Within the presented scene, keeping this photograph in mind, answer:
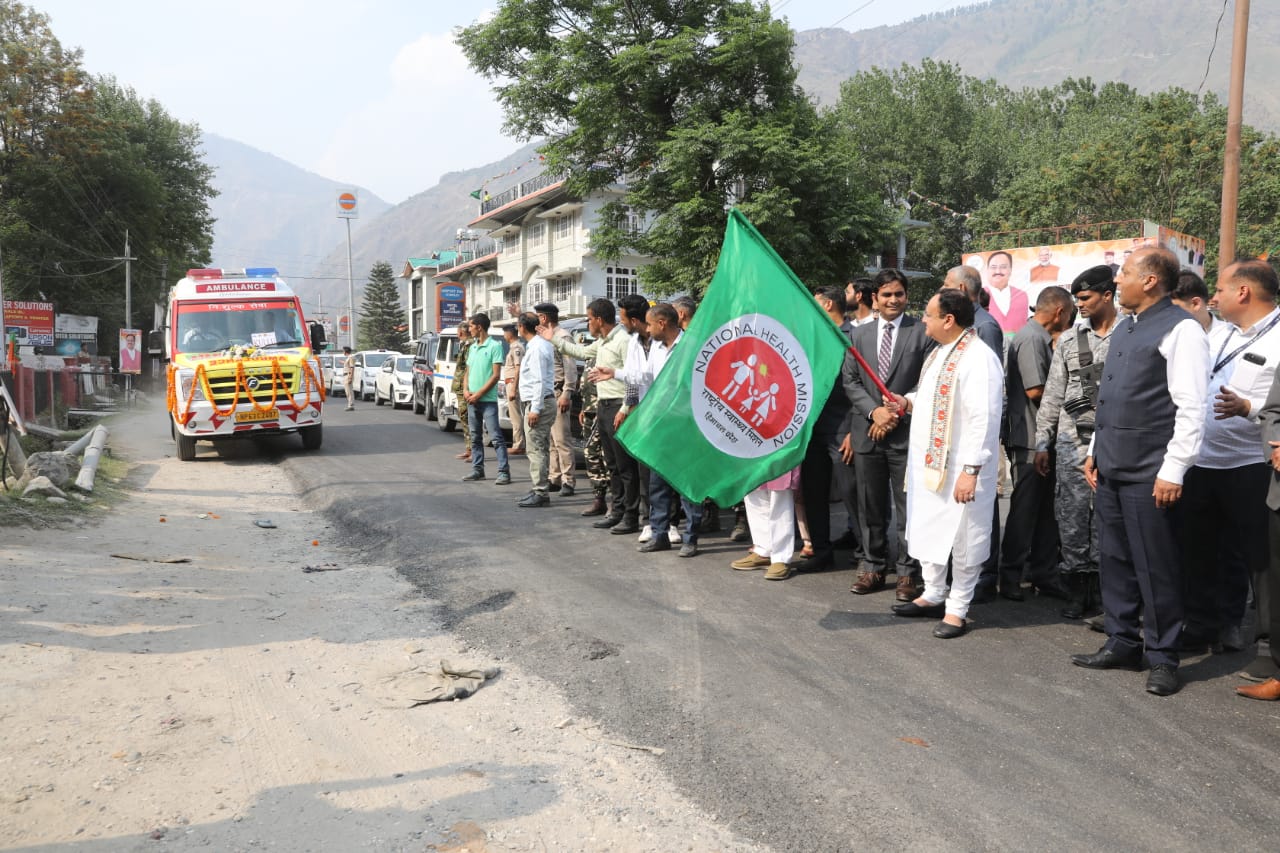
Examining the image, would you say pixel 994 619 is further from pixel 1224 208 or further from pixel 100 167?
pixel 100 167

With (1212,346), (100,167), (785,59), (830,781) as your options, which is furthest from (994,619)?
(100,167)

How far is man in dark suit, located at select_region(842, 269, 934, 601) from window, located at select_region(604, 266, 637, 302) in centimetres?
4116

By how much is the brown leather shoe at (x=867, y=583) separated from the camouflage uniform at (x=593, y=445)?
304 cm

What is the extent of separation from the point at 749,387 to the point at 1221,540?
9.00 feet

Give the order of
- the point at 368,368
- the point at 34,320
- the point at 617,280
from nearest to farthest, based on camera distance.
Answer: the point at 34,320 → the point at 368,368 → the point at 617,280

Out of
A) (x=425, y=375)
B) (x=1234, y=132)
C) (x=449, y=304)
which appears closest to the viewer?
(x=1234, y=132)

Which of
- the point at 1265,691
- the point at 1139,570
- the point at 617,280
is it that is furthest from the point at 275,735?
the point at 617,280

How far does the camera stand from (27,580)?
6125 millimetres

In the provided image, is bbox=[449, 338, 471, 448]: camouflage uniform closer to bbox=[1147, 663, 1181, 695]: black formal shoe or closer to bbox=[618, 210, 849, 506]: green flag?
bbox=[618, 210, 849, 506]: green flag

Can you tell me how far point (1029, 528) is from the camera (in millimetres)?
5961

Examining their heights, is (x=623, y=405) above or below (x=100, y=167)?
below

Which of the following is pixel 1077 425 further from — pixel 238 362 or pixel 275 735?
pixel 238 362

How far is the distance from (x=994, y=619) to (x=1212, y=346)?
192 centimetres

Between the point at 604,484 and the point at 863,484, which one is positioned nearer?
the point at 863,484
